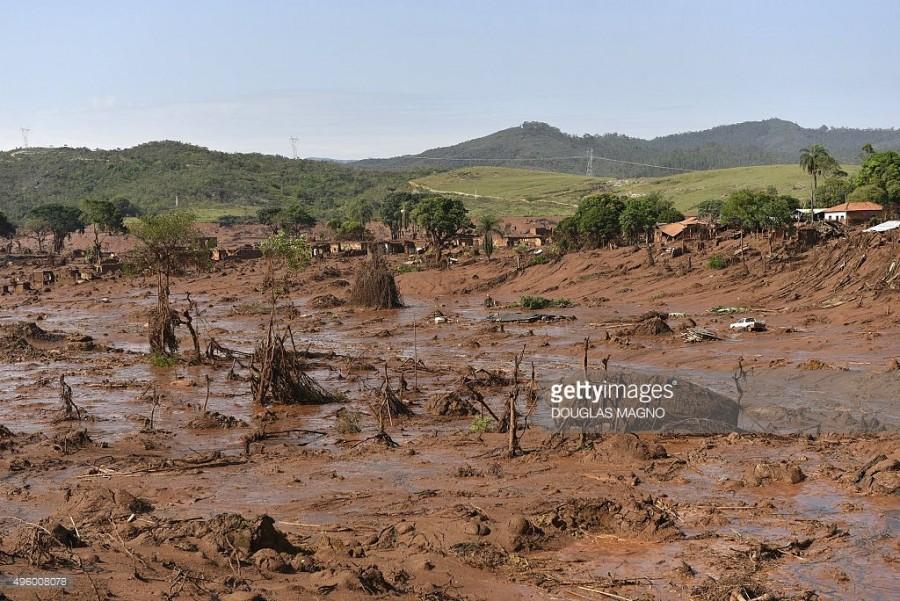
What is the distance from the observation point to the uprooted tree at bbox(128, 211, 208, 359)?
82.0ft

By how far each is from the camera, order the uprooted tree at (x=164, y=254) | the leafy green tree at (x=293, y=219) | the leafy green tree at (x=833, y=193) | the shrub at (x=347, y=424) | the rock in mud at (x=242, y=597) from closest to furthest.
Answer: the rock in mud at (x=242, y=597)
the shrub at (x=347, y=424)
the uprooted tree at (x=164, y=254)
the leafy green tree at (x=833, y=193)
the leafy green tree at (x=293, y=219)

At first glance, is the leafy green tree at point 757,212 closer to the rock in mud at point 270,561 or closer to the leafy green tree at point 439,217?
the leafy green tree at point 439,217

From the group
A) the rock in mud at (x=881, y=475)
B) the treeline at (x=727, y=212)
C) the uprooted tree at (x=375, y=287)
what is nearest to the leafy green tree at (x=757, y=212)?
the treeline at (x=727, y=212)

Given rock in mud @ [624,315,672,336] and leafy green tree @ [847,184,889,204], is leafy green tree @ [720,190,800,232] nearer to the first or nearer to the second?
leafy green tree @ [847,184,889,204]

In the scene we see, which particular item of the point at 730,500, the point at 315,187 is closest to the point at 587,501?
the point at 730,500

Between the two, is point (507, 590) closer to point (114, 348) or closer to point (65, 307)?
point (114, 348)

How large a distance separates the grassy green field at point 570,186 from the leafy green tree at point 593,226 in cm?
4254

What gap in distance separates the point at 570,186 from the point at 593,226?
3293 inches

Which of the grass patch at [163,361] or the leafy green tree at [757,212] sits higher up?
the leafy green tree at [757,212]

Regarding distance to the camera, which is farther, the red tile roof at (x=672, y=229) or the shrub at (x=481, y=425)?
the red tile roof at (x=672, y=229)

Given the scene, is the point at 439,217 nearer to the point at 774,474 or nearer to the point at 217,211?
the point at 774,474

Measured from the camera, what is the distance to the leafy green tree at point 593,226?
162 feet

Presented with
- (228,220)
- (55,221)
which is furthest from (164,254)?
(228,220)

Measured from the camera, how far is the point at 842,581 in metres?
8.59
